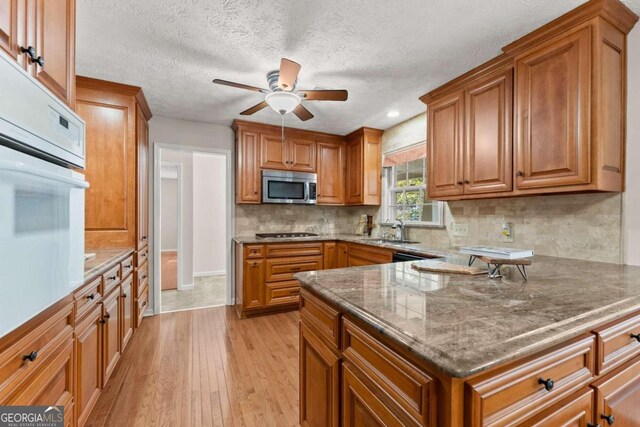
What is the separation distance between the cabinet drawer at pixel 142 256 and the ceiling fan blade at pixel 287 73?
2.14 meters

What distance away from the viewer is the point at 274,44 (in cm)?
193

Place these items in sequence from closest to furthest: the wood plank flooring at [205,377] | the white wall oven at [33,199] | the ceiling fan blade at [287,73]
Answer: the white wall oven at [33,199] < the wood plank flooring at [205,377] < the ceiling fan blade at [287,73]

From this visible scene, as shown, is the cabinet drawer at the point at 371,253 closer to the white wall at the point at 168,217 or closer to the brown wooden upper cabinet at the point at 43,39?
the brown wooden upper cabinet at the point at 43,39

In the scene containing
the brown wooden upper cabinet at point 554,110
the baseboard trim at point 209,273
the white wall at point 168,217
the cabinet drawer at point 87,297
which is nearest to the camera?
the cabinet drawer at point 87,297

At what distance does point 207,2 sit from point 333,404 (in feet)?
6.84

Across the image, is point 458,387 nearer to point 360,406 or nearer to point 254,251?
point 360,406

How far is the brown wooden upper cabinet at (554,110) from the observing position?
5.22ft

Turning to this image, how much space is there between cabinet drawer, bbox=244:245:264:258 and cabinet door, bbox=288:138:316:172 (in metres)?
1.21

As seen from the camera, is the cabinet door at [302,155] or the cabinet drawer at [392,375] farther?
the cabinet door at [302,155]

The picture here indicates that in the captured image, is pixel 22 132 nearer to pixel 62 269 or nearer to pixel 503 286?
pixel 62 269

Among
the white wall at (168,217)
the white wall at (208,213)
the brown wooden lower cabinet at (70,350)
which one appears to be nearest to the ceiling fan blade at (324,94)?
the brown wooden lower cabinet at (70,350)

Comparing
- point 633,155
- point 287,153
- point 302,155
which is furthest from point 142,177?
point 633,155

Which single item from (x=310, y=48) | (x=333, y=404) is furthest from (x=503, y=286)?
(x=310, y=48)

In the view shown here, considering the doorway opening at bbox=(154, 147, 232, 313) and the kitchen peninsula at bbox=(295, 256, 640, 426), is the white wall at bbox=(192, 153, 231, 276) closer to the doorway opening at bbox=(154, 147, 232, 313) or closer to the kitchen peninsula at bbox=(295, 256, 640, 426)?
the doorway opening at bbox=(154, 147, 232, 313)
